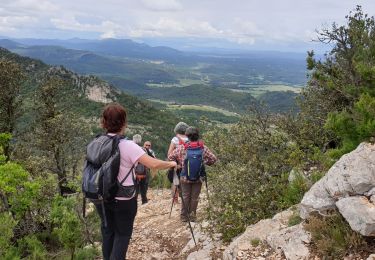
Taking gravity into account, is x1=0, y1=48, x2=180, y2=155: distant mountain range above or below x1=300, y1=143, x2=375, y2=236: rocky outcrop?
below

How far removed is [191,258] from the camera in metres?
7.61

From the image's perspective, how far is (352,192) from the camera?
225 inches

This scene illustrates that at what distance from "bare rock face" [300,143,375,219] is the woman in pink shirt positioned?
90.6 inches

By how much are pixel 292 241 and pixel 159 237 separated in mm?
4538

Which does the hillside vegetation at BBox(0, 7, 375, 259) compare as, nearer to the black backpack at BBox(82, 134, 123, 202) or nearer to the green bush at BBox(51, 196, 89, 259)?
the green bush at BBox(51, 196, 89, 259)

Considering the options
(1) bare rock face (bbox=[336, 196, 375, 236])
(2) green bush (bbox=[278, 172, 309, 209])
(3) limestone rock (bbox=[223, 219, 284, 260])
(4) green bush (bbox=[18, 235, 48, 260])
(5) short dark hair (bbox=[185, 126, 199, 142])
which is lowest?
(4) green bush (bbox=[18, 235, 48, 260])

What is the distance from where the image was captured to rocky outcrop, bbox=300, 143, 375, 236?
5.25 m

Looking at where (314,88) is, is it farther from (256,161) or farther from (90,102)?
(90,102)

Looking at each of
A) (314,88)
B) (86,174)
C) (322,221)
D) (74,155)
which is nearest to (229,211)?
(322,221)

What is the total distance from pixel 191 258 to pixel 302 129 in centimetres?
528

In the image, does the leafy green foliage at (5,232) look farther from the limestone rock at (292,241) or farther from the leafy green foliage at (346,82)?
the leafy green foliage at (346,82)

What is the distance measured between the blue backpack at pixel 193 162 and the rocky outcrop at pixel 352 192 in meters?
3.31

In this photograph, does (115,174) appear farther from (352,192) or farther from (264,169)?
(264,169)

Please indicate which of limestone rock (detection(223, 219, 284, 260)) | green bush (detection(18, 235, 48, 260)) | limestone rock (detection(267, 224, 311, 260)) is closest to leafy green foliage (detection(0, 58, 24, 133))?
green bush (detection(18, 235, 48, 260))
